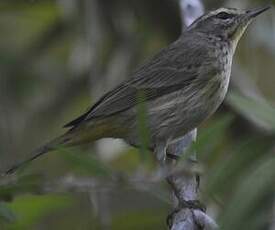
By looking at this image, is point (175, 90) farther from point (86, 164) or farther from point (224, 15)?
point (86, 164)

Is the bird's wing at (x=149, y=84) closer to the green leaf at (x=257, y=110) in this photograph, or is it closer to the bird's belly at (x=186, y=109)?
the bird's belly at (x=186, y=109)

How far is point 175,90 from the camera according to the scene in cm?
523

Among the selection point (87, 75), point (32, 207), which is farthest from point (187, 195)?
point (87, 75)

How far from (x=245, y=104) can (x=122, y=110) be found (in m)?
1.99

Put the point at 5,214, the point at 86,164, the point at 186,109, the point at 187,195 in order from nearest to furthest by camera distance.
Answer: the point at 86,164, the point at 5,214, the point at 187,195, the point at 186,109

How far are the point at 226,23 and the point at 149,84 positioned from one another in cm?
70

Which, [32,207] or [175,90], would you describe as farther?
[175,90]

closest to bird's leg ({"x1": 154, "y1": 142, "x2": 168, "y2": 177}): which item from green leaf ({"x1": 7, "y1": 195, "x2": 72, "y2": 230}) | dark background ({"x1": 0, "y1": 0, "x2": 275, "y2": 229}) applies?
dark background ({"x1": 0, "y1": 0, "x2": 275, "y2": 229})

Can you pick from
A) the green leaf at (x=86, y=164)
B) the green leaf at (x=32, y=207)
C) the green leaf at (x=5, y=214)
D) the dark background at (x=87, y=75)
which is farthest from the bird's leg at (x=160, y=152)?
the green leaf at (x=86, y=164)

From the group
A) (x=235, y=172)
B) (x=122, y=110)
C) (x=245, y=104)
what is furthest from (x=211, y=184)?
(x=122, y=110)

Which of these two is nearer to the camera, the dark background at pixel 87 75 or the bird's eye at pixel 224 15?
the dark background at pixel 87 75

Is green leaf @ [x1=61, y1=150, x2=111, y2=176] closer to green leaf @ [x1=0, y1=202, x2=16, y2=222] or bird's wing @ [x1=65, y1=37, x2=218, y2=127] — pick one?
green leaf @ [x1=0, y1=202, x2=16, y2=222]

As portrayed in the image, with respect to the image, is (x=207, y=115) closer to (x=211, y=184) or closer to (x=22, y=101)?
(x=22, y=101)

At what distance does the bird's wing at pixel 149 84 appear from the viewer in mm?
4934
